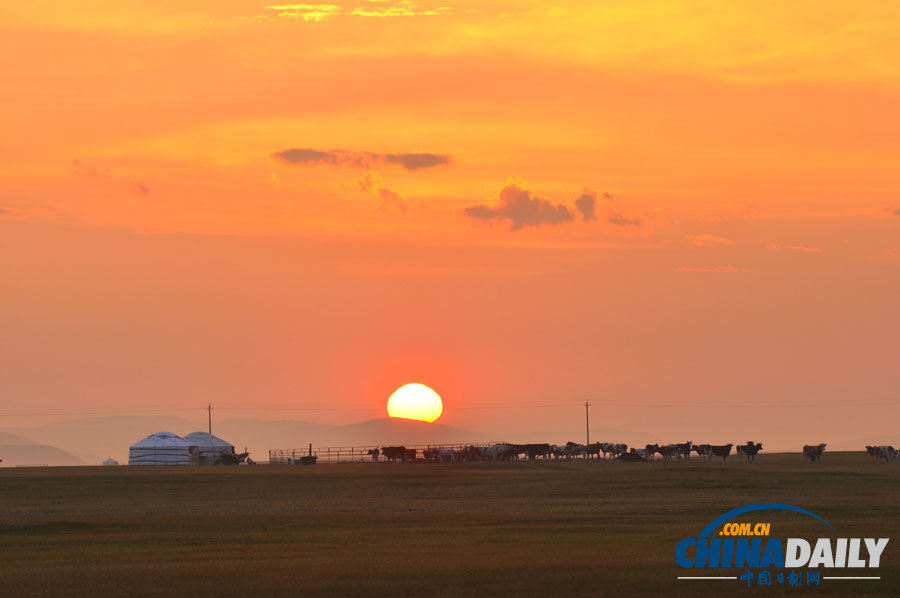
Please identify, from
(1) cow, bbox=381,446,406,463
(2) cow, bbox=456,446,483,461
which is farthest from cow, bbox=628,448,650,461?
(1) cow, bbox=381,446,406,463

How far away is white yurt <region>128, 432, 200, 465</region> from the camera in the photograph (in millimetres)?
144375

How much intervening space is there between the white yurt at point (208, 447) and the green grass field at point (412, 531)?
59107mm

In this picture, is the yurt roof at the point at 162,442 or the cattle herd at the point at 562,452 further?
the yurt roof at the point at 162,442

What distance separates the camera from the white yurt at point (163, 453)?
14438 cm

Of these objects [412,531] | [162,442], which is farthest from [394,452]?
[412,531]

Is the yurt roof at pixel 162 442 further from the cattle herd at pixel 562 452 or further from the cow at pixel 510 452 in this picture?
the cow at pixel 510 452

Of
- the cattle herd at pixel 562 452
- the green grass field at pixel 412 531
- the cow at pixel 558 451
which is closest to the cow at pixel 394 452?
the cattle herd at pixel 562 452

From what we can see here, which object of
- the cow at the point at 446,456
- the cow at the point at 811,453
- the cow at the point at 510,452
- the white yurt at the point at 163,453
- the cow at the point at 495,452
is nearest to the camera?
the cow at the point at 811,453

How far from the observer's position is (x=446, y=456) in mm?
128750

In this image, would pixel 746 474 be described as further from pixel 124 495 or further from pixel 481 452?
pixel 481 452

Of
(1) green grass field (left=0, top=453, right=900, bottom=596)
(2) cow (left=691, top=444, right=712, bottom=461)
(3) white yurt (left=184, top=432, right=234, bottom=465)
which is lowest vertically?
(1) green grass field (left=0, top=453, right=900, bottom=596)

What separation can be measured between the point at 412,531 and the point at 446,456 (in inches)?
3371

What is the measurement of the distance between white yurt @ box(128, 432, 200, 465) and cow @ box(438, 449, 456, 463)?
31740 mm

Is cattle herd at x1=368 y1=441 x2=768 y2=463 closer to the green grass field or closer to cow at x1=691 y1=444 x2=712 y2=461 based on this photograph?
cow at x1=691 y1=444 x2=712 y2=461
